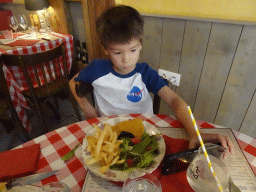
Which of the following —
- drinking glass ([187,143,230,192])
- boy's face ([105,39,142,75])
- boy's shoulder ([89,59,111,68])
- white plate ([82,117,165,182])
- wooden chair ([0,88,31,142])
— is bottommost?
wooden chair ([0,88,31,142])

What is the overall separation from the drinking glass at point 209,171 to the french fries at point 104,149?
0.84 feet

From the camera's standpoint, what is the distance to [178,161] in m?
0.67

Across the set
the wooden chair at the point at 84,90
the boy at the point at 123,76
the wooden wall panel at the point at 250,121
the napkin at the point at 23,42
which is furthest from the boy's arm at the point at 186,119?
the napkin at the point at 23,42

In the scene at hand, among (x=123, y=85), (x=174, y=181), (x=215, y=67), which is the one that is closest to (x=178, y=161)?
(x=174, y=181)

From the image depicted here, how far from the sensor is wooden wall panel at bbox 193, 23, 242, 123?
4.41ft

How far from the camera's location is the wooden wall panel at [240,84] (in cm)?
130

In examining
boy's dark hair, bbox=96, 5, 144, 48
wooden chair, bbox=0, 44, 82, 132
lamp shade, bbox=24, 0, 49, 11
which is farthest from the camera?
lamp shade, bbox=24, 0, 49, 11

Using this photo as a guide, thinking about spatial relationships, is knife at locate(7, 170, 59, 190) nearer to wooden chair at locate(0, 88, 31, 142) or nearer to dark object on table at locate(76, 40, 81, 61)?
wooden chair at locate(0, 88, 31, 142)

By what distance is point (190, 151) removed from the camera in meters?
0.66

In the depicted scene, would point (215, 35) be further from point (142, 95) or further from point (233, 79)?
→ point (142, 95)

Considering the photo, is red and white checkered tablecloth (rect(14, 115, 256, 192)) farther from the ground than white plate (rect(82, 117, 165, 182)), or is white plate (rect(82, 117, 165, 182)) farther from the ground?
white plate (rect(82, 117, 165, 182))

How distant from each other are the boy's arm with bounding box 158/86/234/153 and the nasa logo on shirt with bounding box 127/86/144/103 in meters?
0.14

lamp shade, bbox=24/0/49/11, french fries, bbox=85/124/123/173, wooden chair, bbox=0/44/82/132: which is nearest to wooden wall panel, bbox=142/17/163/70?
wooden chair, bbox=0/44/82/132

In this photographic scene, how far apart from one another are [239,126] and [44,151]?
1582mm
